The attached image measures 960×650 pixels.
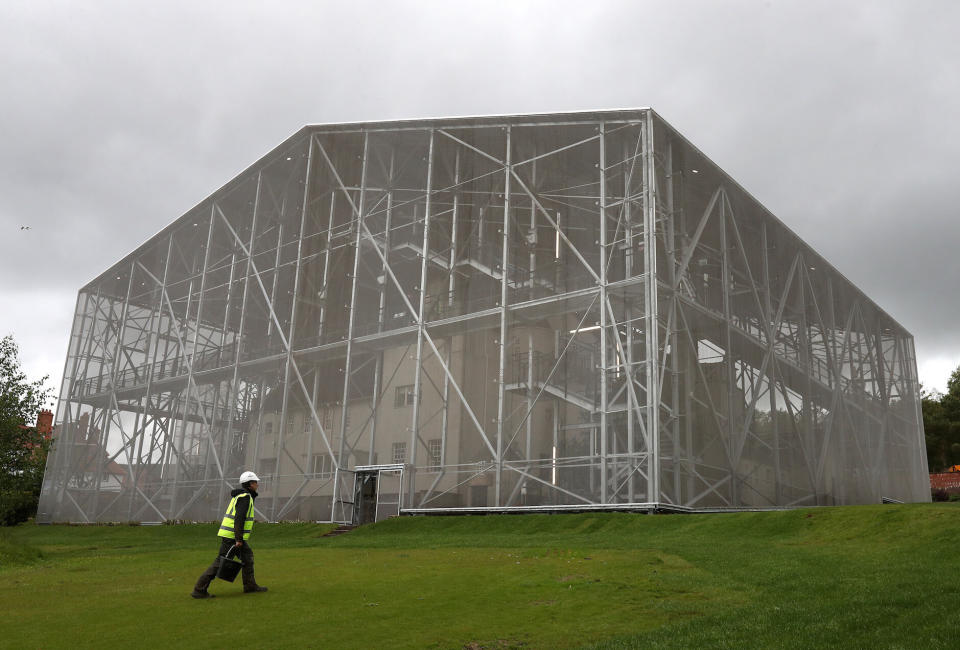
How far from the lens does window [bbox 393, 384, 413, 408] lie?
1033 inches

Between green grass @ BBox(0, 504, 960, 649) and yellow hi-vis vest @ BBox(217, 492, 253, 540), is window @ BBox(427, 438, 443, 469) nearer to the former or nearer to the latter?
green grass @ BBox(0, 504, 960, 649)

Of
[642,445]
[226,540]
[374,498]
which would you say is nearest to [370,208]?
[374,498]

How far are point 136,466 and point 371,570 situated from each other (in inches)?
1064

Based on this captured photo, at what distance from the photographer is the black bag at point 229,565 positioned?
922 cm

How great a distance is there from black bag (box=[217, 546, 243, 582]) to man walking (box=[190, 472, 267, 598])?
0.04m

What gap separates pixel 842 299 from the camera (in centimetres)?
3719

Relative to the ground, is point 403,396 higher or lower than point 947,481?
higher

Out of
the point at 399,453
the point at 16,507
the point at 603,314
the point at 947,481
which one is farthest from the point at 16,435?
the point at 947,481

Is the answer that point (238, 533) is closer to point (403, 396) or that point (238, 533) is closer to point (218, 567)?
point (218, 567)

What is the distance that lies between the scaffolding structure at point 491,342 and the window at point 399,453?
20 cm

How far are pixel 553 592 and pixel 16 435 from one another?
28.5 meters

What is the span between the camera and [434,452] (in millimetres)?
24891

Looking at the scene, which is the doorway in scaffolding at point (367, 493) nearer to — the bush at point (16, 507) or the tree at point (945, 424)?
the bush at point (16, 507)

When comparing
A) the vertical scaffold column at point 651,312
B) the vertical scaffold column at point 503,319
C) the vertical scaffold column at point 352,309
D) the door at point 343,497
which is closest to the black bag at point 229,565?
the vertical scaffold column at point 651,312
